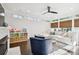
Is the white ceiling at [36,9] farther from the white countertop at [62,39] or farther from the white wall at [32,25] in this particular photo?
the white countertop at [62,39]

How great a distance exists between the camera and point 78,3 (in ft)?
5.81

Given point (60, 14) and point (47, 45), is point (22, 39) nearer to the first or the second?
point (47, 45)

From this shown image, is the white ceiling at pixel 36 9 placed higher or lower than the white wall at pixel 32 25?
higher

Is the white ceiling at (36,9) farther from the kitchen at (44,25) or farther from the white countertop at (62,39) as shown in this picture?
the white countertop at (62,39)

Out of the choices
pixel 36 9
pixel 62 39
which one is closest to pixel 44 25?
pixel 36 9

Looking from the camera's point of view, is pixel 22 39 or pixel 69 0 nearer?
pixel 69 0

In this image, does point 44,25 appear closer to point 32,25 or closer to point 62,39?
point 32,25

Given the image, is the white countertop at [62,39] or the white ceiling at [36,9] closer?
the white ceiling at [36,9]

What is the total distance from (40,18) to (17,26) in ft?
1.82

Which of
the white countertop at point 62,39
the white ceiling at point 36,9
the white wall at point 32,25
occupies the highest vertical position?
the white ceiling at point 36,9

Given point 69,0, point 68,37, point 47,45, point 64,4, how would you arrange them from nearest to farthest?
point 69,0 < point 64,4 < point 68,37 < point 47,45

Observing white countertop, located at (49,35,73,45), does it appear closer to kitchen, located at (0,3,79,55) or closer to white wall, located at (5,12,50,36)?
kitchen, located at (0,3,79,55)

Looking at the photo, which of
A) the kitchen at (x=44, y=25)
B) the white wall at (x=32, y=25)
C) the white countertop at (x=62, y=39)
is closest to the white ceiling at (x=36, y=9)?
the kitchen at (x=44, y=25)

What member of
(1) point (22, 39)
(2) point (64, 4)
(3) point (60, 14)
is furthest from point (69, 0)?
(1) point (22, 39)
